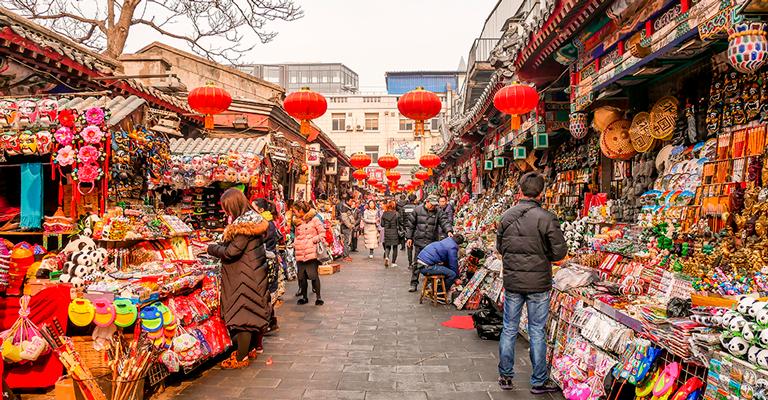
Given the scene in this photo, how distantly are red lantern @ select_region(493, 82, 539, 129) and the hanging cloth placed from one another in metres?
5.92

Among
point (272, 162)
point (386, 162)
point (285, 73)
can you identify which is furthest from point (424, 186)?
point (272, 162)

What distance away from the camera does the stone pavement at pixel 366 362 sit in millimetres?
3920

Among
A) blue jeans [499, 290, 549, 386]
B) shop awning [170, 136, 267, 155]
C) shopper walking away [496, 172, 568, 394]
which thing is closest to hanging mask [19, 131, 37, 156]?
shop awning [170, 136, 267, 155]

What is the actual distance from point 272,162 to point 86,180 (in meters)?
5.15

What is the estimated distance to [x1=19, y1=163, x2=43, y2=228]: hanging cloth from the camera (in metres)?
5.14

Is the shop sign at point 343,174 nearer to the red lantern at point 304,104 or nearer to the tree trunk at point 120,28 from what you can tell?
the tree trunk at point 120,28

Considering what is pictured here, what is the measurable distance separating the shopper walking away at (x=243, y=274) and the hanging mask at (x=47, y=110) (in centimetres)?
220

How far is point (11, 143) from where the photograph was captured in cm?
487

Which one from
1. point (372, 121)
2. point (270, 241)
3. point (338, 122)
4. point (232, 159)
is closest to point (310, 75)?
point (338, 122)

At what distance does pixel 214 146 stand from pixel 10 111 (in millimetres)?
4222

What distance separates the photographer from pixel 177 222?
5523 mm

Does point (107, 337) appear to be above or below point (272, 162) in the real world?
below

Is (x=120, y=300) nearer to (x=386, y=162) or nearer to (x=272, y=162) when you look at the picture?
(x=272, y=162)

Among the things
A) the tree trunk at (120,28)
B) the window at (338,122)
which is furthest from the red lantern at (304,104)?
the window at (338,122)
